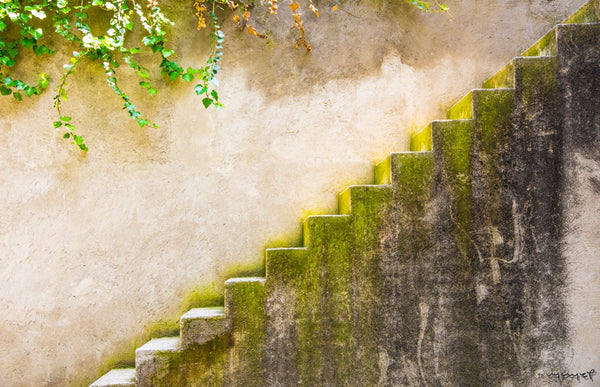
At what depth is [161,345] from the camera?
9.36ft

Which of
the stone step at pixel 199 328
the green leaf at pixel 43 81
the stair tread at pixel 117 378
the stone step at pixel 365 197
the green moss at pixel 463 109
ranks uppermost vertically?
the green leaf at pixel 43 81

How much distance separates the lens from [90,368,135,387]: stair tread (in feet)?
8.94

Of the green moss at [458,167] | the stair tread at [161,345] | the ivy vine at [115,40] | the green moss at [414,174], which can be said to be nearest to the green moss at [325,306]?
the green moss at [414,174]

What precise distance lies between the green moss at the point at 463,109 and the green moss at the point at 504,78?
0.34 meters

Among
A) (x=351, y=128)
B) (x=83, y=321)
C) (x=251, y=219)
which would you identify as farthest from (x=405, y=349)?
(x=83, y=321)

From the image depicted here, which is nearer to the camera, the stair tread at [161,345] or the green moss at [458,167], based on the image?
the stair tread at [161,345]

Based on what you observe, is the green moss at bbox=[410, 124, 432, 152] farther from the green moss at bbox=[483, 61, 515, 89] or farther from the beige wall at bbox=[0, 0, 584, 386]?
the green moss at bbox=[483, 61, 515, 89]

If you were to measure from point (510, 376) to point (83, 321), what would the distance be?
3311mm

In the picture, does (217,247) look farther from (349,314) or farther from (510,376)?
(510,376)

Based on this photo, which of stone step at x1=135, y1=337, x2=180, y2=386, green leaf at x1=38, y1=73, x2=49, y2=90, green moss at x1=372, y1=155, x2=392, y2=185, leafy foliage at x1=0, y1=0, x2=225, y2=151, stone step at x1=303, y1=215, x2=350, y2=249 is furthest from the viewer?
green leaf at x1=38, y1=73, x2=49, y2=90

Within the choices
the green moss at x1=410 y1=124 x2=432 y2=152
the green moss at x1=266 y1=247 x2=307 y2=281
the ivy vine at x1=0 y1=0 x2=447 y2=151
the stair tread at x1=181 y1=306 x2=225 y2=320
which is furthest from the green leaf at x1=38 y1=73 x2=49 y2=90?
the green moss at x1=410 y1=124 x2=432 y2=152

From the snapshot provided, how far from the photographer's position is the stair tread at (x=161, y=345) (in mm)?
2699

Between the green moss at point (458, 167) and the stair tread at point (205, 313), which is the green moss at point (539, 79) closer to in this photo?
the green moss at point (458, 167)

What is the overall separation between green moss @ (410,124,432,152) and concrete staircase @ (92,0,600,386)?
86mm
